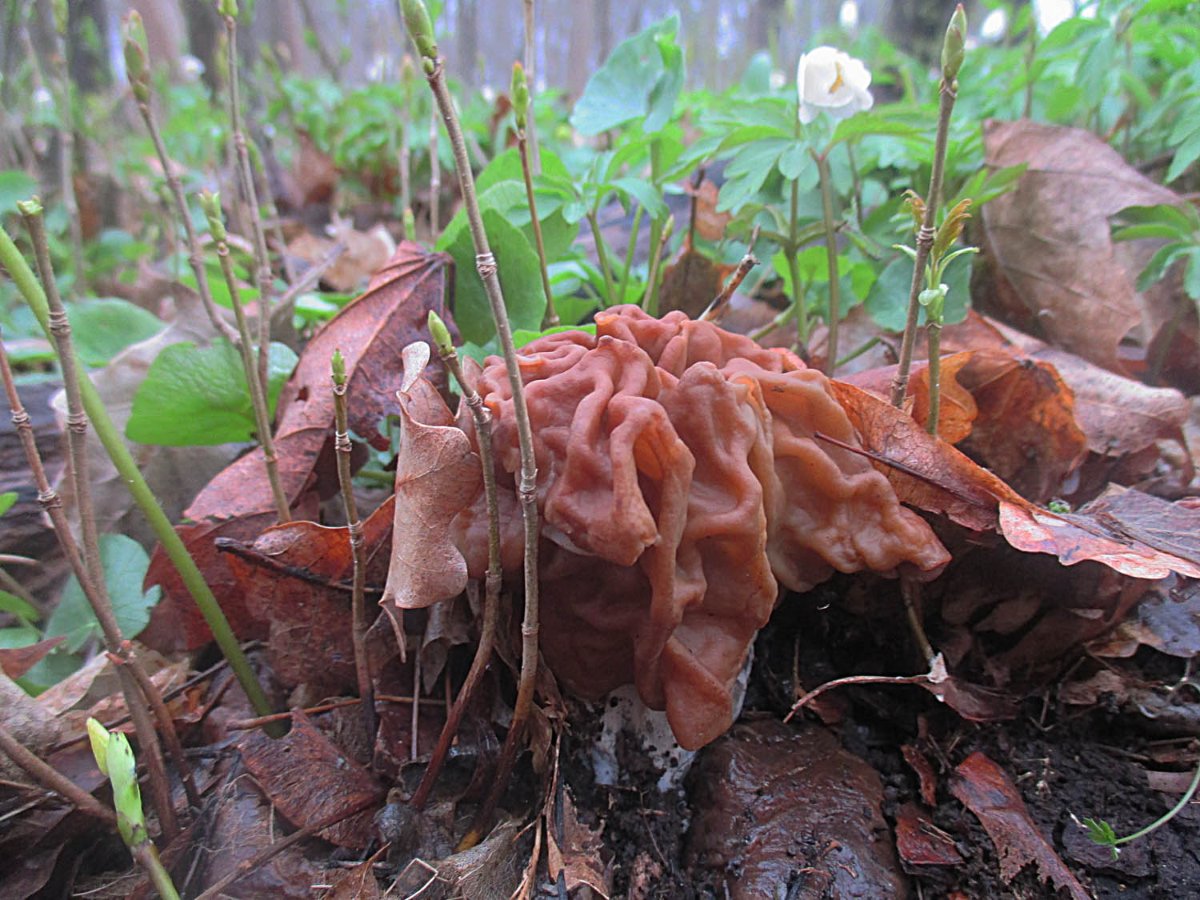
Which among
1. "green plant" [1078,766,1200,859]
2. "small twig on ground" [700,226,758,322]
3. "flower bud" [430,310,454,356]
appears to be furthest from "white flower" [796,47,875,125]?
"green plant" [1078,766,1200,859]

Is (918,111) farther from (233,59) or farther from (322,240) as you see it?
(322,240)

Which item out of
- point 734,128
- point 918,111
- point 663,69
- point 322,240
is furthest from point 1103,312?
point 322,240

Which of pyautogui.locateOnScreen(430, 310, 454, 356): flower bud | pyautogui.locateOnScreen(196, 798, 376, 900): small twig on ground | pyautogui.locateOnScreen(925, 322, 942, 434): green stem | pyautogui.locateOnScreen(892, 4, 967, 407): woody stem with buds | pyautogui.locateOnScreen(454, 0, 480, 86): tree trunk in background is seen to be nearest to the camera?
pyautogui.locateOnScreen(430, 310, 454, 356): flower bud

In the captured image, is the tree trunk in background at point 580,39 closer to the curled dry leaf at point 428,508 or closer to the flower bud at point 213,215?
the flower bud at point 213,215

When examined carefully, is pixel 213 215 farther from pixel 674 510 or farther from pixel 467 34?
pixel 467 34

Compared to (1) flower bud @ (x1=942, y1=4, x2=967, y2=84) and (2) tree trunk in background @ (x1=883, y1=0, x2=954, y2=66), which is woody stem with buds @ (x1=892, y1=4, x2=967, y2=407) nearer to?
(1) flower bud @ (x1=942, y1=4, x2=967, y2=84)

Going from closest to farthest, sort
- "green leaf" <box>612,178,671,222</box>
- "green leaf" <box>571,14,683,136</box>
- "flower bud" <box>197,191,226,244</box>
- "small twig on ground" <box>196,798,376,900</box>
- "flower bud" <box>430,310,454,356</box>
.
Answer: "flower bud" <box>430,310,454,356</box>, "small twig on ground" <box>196,798,376,900</box>, "flower bud" <box>197,191,226,244</box>, "green leaf" <box>612,178,671,222</box>, "green leaf" <box>571,14,683,136</box>

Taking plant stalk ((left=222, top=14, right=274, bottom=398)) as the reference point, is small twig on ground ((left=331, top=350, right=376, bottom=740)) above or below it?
below
